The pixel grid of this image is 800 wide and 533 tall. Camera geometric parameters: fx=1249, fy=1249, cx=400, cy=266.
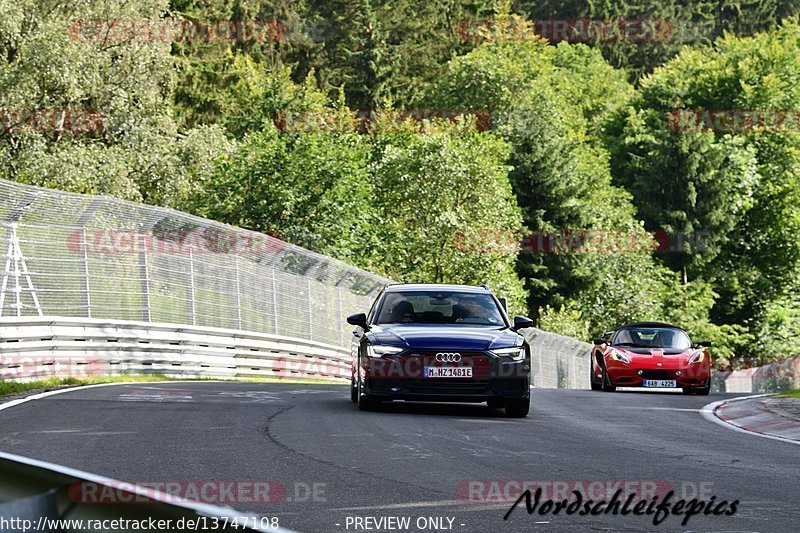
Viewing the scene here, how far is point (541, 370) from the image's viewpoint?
39281 mm

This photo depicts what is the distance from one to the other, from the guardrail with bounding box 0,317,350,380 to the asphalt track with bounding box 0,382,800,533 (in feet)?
9.51

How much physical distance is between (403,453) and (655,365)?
43.1 ft

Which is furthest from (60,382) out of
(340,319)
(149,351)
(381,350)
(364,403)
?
(340,319)

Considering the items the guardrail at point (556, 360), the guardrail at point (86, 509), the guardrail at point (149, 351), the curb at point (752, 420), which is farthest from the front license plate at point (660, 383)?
the guardrail at point (86, 509)

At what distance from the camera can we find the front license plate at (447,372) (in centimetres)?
1311

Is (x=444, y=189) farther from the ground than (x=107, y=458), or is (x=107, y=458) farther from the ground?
(x=444, y=189)

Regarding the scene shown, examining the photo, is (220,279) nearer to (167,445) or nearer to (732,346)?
(167,445)

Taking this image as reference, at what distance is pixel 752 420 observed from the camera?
1511 centimetres

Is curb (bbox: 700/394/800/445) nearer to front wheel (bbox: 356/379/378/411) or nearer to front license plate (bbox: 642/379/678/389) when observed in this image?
front license plate (bbox: 642/379/678/389)

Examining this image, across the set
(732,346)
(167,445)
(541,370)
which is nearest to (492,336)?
(167,445)

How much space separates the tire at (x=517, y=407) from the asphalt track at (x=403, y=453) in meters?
0.24

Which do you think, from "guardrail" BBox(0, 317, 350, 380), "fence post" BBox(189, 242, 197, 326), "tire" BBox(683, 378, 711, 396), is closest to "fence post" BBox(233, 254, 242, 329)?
"guardrail" BBox(0, 317, 350, 380)

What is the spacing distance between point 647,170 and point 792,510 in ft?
215

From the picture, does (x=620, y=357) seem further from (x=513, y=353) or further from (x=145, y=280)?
(x=513, y=353)
